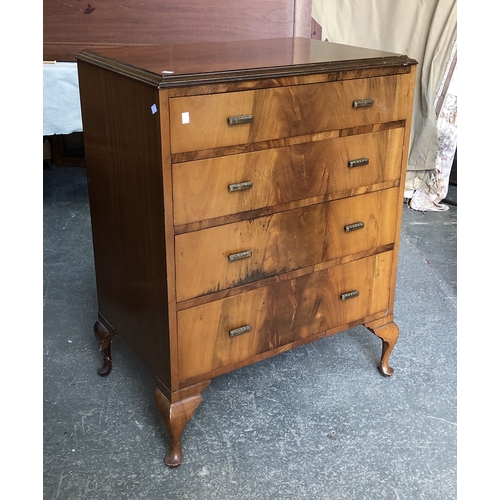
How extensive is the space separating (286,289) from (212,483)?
0.61 metres

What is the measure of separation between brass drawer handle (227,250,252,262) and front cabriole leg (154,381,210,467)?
0.39 metres

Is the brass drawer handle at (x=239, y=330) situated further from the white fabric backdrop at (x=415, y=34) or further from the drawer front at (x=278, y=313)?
the white fabric backdrop at (x=415, y=34)

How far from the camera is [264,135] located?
1.68m

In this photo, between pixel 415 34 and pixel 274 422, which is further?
pixel 415 34

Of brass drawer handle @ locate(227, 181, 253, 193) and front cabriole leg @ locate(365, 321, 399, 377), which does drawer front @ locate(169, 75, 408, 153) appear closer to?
brass drawer handle @ locate(227, 181, 253, 193)

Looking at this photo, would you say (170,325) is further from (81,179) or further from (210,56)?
(81,179)

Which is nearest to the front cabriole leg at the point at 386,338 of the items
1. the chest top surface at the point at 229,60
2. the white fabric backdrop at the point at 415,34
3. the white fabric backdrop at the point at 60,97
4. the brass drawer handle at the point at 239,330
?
the brass drawer handle at the point at 239,330

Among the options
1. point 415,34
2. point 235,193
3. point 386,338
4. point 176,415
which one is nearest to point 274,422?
point 176,415

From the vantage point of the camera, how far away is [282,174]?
1.76 m

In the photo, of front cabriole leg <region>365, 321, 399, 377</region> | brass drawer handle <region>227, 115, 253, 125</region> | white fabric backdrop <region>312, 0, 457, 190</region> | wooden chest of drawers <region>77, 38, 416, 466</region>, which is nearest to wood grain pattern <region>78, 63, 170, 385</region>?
wooden chest of drawers <region>77, 38, 416, 466</region>

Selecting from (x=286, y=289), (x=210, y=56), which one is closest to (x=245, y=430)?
(x=286, y=289)

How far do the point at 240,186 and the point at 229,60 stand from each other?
36 cm

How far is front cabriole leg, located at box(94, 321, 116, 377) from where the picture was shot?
2.20 metres

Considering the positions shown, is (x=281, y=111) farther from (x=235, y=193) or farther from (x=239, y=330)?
(x=239, y=330)
